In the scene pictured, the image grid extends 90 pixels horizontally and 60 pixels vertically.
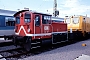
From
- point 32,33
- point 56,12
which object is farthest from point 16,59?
point 56,12

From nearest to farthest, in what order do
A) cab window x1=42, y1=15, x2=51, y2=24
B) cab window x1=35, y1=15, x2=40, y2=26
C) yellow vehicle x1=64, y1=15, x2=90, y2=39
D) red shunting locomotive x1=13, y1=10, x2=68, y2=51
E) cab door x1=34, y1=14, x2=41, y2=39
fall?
red shunting locomotive x1=13, y1=10, x2=68, y2=51 < cab door x1=34, y1=14, x2=41, y2=39 < cab window x1=35, y1=15, x2=40, y2=26 < cab window x1=42, y1=15, x2=51, y2=24 < yellow vehicle x1=64, y1=15, x2=90, y2=39

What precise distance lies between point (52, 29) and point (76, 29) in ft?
20.0

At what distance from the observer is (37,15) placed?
28.1 ft

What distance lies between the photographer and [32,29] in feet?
27.0

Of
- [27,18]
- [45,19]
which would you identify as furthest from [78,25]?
[27,18]

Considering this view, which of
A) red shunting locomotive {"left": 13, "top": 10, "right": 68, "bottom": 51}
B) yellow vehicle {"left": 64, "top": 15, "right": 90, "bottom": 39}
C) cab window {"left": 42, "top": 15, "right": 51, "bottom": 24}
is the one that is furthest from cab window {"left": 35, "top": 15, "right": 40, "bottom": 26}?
yellow vehicle {"left": 64, "top": 15, "right": 90, "bottom": 39}

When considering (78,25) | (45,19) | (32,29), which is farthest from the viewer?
(78,25)

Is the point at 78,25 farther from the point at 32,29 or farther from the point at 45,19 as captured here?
the point at 32,29

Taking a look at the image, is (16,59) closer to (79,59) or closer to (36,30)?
(36,30)

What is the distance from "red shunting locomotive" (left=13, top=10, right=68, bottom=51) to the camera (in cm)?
826

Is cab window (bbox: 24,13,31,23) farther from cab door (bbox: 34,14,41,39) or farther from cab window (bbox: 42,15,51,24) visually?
cab window (bbox: 42,15,51,24)

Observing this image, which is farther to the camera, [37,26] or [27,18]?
[27,18]

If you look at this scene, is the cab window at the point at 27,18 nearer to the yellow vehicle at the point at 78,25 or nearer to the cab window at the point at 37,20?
the cab window at the point at 37,20

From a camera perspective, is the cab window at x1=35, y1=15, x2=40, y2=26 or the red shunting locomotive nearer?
the red shunting locomotive
